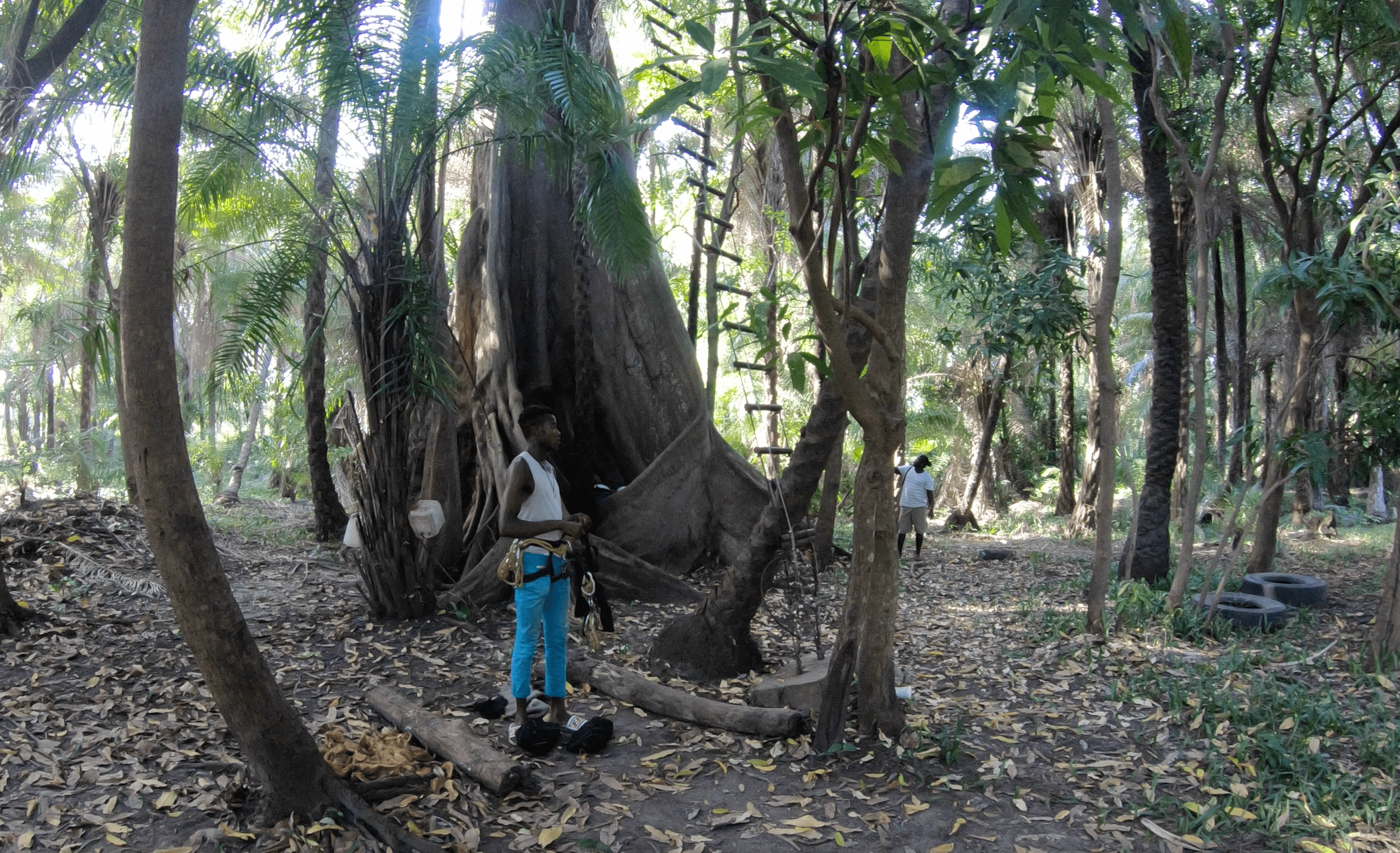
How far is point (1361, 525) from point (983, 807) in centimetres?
1721

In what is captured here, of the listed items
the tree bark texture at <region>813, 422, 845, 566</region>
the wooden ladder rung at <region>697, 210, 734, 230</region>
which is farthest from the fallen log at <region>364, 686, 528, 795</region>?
the wooden ladder rung at <region>697, 210, 734, 230</region>

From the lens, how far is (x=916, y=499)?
11062 millimetres

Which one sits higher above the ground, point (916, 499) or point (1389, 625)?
point (916, 499)

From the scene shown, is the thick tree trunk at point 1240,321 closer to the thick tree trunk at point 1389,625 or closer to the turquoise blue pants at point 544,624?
the thick tree trunk at point 1389,625

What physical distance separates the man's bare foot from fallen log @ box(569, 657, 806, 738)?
552mm

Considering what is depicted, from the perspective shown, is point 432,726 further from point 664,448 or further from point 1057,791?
point 664,448

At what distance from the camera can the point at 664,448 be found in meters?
8.95

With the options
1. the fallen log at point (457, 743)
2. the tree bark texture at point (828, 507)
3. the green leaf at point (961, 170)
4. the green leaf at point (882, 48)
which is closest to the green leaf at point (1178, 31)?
the green leaf at point (961, 170)

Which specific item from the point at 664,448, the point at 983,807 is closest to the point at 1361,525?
the point at 664,448

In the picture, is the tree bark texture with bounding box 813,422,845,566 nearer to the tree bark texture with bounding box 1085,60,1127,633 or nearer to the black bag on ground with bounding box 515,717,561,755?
the tree bark texture with bounding box 1085,60,1127,633

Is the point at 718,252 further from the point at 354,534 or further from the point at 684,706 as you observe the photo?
the point at 684,706

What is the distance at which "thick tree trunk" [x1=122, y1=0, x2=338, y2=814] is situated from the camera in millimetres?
3131

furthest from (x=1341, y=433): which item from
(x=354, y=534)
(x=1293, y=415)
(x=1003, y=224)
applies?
(x=354, y=534)

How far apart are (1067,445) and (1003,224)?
1431 centimetres
